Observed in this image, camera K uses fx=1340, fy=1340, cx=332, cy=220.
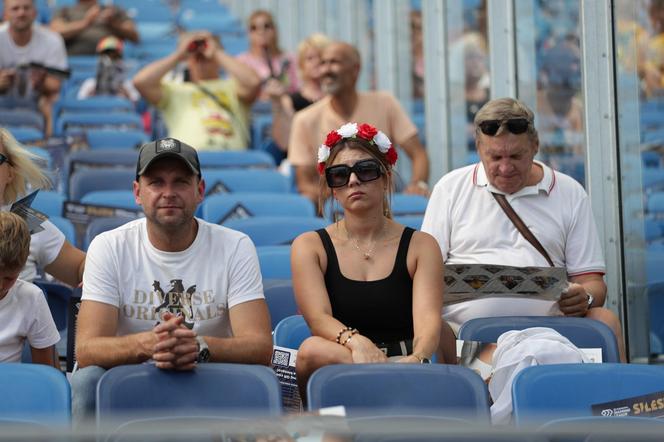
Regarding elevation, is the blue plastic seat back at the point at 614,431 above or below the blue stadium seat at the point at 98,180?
below

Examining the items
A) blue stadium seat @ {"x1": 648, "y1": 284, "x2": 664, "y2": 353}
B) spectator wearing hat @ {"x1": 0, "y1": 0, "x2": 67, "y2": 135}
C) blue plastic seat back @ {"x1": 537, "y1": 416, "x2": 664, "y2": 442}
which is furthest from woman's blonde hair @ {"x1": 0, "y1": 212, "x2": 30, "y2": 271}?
spectator wearing hat @ {"x1": 0, "y1": 0, "x2": 67, "y2": 135}

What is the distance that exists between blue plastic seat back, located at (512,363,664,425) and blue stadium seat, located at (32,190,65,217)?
10.3 feet

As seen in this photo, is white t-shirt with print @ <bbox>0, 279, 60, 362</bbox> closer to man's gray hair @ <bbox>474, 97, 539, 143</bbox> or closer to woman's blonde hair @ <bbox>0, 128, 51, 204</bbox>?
woman's blonde hair @ <bbox>0, 128, 51, 204</bbox>

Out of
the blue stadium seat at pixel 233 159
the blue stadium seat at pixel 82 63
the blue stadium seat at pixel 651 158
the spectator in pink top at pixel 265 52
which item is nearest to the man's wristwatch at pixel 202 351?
the blue stadium seat at pixel 651 158

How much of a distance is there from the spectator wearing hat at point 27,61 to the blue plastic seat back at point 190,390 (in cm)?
667

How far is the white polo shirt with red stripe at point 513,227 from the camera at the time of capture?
17.4 ft

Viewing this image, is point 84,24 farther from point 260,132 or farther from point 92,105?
point 260,132

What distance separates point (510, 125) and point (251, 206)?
2.02 meters

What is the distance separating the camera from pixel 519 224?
17.4 ft

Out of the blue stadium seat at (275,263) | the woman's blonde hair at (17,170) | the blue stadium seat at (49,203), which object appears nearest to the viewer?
the woman's blonde hair at (17,170)

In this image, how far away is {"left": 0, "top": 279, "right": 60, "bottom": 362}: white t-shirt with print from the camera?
13.9ft

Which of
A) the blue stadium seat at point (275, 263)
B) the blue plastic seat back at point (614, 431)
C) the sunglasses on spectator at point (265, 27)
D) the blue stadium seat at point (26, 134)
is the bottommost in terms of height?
the blue plastic seat back at point (614, 431)

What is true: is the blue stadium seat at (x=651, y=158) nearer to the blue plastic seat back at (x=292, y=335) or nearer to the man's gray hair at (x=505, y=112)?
the man's gray hair at (x=505, y=112)

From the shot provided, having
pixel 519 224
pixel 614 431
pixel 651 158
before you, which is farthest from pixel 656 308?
pixel 614 431
